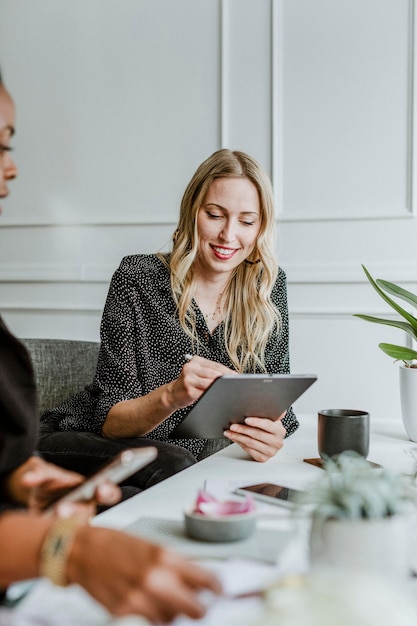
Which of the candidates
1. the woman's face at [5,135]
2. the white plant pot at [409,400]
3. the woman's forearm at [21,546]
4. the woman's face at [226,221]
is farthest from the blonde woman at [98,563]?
the woman's face at [226,221]

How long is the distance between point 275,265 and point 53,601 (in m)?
1.48

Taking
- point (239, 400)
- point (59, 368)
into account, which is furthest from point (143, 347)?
point (239, 400)

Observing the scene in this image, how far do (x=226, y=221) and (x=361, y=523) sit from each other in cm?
133

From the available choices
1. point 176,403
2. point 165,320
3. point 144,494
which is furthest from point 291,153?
point 144,494

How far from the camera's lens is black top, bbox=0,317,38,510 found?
0.86 meters

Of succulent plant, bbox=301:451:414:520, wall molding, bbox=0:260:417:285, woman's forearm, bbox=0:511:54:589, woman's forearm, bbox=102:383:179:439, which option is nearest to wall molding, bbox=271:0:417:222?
wall molding, bbox=0:260:417:285

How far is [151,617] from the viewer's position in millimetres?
587

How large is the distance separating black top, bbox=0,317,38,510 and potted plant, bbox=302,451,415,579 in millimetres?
352

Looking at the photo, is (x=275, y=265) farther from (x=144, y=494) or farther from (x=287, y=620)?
(x=287, y=620)

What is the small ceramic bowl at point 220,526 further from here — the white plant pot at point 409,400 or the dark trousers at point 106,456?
the white plant pot at point 409,400

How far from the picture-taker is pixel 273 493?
1.13m

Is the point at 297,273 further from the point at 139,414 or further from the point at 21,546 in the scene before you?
the point at 21,546

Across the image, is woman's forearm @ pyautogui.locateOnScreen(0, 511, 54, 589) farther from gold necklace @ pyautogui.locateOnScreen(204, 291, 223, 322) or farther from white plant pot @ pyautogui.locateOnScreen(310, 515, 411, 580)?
gold necklace @ pyautogui.locateOnScreen(204, 291, 223, 322)

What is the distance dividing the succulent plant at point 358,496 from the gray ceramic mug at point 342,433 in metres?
0.61
